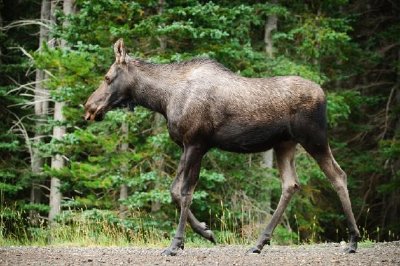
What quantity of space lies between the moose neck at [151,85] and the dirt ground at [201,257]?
2057 millimetres

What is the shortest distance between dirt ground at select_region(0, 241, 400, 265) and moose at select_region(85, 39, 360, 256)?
31 centimetres

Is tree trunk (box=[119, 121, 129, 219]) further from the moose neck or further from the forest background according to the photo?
the moose neck

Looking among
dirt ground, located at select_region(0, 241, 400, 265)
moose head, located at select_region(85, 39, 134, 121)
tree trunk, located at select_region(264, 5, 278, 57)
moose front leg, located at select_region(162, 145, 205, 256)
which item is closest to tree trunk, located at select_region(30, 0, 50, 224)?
tree trunk, located at select_region(264, 5, 278, 57)

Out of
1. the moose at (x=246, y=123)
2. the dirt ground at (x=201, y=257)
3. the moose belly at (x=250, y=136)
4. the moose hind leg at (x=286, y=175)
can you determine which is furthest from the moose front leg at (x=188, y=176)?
the moose hind leg at (x=286, y=175)

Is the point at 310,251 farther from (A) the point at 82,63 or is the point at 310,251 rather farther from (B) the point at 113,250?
(A) the point at 82,63

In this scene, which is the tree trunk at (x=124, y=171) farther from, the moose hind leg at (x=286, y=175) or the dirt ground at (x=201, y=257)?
the moose hind leg at (x=286, y=175)

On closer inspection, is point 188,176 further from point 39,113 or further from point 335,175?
point 39,113

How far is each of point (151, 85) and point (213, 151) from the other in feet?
20.7

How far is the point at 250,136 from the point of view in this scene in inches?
316

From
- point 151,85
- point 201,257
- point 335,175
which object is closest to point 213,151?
point 151,85

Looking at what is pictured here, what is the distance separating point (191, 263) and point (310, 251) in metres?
2.11

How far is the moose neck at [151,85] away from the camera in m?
8.58

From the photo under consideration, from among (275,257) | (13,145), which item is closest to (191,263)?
(275,257)

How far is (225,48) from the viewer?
45.1 feet
